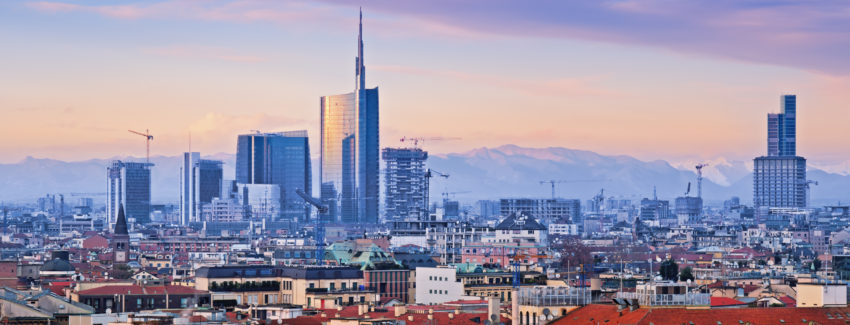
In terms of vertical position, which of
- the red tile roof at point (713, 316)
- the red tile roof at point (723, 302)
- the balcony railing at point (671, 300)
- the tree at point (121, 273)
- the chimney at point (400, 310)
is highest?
the balcony railing at point (671, 300)

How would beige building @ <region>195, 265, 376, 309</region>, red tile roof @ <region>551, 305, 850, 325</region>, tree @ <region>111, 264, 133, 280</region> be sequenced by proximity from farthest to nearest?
tree @ <region>111, 264, 133, 280</region> < beige building @ <region>195, 265, 376, 309</region> < red tile roof @ <region>551, 305, 850, 325</region>

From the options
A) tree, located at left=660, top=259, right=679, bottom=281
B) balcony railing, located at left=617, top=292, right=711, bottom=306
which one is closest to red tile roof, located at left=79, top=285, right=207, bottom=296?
tree, located at left=660, top=259, right=679, bottom=281

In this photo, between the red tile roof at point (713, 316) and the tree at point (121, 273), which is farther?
the tree at point (121, 273)

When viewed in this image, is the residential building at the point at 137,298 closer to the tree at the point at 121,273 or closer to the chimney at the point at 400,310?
the chimney at the point at 400,310

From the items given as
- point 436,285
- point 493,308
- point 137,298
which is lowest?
point 436,285

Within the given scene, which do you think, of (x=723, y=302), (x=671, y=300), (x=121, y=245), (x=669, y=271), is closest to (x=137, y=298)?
(x=723, y=302)

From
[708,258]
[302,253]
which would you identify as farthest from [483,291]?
[708,258]

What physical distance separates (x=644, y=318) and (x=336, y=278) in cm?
5376

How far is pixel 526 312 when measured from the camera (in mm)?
65438

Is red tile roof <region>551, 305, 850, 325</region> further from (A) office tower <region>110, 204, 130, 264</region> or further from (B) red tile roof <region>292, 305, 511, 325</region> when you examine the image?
(A) office tower <region>110, 204, 130, 264</region>

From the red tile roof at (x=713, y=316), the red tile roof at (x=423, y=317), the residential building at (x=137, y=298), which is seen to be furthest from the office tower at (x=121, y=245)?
Result: the red tile roof at (x=713, y=316)

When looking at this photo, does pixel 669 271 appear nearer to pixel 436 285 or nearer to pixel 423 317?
pixel 436 285

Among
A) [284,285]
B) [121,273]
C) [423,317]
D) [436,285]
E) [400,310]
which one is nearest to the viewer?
[423,317]

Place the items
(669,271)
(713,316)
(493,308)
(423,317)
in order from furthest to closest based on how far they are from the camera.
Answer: (669,271) < (423,317) < (493,308) < (713,316)
